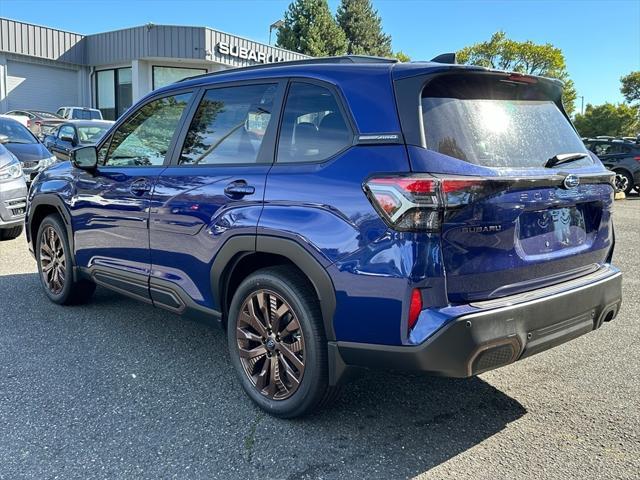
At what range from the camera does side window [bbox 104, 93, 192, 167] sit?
3.81m

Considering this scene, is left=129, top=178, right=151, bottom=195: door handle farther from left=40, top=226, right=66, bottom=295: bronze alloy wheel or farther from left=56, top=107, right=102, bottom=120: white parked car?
left=56, top=107, right=102, bottom=120: white parked car

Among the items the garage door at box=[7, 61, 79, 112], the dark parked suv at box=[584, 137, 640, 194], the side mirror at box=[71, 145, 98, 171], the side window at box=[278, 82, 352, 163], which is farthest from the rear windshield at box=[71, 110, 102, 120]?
the side window at box=[278, 82, 352, 163]

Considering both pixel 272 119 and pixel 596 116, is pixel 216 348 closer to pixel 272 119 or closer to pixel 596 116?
Result: pixel 272 119

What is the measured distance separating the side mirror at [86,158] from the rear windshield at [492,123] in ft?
8.85

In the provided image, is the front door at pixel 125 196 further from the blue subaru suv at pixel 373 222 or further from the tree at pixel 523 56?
the tree at pixel 523 56

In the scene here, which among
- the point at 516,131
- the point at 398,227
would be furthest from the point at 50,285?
the point at 516,131

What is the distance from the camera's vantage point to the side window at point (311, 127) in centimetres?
279

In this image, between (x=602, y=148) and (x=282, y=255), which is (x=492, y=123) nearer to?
(x=282, y=255)

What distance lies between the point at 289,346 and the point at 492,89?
1646 mm

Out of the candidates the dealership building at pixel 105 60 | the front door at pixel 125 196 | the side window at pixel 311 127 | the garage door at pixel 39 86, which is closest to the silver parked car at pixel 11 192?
the front door at pixel 125 196

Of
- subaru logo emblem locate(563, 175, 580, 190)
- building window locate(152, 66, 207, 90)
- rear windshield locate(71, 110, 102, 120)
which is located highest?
building window locate(152, 66, 207, 90)

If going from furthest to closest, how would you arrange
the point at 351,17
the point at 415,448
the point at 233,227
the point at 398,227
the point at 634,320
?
the point at 351,17 < the point at 634,320 < the point at 233,227 < the point at 415,448 < the point at 398,227

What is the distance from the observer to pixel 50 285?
16.4ft

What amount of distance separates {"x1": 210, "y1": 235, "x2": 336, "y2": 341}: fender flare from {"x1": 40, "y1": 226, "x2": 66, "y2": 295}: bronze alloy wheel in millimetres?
2167
